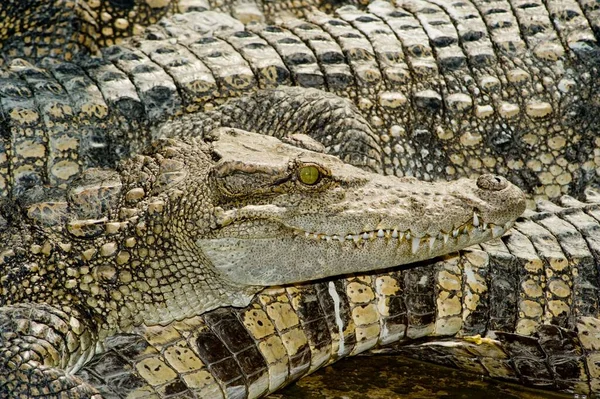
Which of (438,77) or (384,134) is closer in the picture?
(384,134)

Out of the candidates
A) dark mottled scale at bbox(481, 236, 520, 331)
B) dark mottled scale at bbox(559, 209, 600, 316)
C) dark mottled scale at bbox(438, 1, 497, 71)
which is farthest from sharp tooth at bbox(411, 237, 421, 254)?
dark mottled scale at bbox(438, 1, 497, 71)

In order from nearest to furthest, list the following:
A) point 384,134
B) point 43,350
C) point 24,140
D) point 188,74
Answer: point 43,350, point 24,140, point 188,74, point 384,134

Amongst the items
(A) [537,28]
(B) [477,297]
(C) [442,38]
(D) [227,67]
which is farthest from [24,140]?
(A) [537,28]

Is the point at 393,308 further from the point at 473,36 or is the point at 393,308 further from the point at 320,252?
the point at 473,36

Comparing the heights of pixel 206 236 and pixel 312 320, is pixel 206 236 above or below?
above

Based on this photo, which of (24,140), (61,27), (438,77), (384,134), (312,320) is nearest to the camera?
(312,320)

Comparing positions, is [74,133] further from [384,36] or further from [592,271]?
[592,271]

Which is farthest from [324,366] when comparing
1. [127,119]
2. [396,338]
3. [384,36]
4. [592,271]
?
[384,36]

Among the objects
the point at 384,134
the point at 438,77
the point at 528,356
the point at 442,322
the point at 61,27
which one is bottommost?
the point at 528,356
